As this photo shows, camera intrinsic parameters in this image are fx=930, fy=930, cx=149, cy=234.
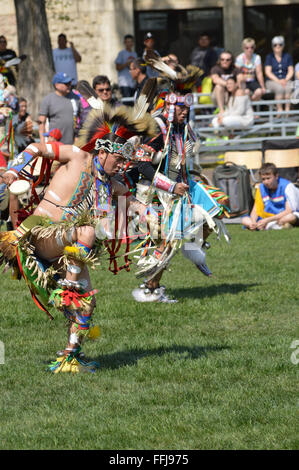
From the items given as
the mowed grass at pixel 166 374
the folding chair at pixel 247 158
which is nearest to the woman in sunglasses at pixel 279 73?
the folding chair at pixel 247 158

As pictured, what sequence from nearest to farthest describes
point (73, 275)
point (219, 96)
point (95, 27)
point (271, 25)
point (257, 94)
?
point (73, 275), point (219, 96), point (257, 94), point (95, 27), point (271, 25)

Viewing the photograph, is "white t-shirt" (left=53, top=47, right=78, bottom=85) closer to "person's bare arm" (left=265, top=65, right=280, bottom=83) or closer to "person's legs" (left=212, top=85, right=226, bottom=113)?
"person's legs" (left=212, top=85, right=226, bottom=113)

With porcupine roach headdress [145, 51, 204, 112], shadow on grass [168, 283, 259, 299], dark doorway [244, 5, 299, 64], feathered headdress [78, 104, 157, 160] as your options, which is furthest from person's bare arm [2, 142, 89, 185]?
dark doorway [244, 5, 299, 64]

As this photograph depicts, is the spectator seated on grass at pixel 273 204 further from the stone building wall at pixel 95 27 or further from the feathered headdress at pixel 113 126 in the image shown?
the stone building wall at pixel 95 27

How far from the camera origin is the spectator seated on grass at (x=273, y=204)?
494 inches

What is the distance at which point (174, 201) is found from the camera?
7.86 metres

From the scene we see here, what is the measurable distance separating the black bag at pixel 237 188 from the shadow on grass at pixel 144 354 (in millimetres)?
7334

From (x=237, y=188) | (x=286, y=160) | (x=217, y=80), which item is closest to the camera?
(x=237, y=188)

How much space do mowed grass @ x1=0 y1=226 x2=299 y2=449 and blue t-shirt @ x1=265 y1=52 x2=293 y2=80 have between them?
9.24 metres

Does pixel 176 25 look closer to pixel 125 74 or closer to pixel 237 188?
pixel 125 74

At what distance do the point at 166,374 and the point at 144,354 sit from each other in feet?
1.82

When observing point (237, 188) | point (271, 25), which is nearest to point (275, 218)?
point (237, 188)

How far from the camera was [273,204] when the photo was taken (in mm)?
12797

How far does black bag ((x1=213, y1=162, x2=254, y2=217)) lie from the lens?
1357 cm
